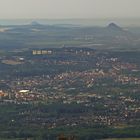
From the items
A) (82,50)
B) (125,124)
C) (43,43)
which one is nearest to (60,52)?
(82,50)

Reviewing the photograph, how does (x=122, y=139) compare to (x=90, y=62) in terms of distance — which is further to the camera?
(x=90, y=62)

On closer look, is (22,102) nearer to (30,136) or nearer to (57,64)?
(30,136)

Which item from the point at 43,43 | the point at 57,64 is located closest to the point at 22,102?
the point at 57,64

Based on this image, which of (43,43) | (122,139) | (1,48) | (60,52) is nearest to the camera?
(122,139)

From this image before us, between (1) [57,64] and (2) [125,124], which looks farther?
(1) [57,64]

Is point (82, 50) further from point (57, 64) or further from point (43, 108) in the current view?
→ point (43, 108)

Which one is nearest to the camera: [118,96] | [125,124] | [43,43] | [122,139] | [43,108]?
[122,139]

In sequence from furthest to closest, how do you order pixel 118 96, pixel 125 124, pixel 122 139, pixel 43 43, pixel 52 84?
1. pixel 43 43
2. pixel 52 84
3. pixel 118 96
4. pixel 125 124
5. pixel 122 139

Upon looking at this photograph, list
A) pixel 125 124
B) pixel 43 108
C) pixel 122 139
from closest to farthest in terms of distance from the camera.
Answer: pixel 122 139, pixel 125 124, pixel 43 108
